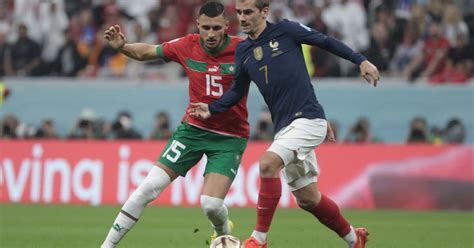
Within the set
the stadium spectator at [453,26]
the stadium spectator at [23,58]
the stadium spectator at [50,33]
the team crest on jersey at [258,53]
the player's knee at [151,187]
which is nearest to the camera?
the team crest on jersey at [258,53]

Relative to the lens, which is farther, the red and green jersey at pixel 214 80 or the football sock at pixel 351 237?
the red and green jersey at pixel 214 80

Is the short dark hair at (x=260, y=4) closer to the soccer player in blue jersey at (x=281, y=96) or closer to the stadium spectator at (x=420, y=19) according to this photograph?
the soccer player in blue jersey at (x=281, y=96)

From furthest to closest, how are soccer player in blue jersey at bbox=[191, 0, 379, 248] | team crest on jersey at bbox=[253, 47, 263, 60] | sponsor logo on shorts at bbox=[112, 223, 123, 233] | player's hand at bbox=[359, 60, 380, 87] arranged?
sponsor logo on shorts at bbox=[112, 223, 123, 233] → team crest on jersey at bbox=[253, 47, 263, 60] → soccer player in blue jersey at bbox=[191, 0, 379, 248] → player's hand at bbox=[359, 60, 380, 87]

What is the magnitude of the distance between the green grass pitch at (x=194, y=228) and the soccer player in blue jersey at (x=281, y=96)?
2142mm

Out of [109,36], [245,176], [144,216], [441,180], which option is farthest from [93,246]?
[441,180]

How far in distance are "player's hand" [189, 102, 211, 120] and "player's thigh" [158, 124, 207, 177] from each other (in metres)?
0.45

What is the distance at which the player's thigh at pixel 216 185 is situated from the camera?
416 inches

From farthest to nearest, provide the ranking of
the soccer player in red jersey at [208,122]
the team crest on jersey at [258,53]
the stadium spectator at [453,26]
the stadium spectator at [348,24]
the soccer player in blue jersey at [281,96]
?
the stadium spectator at [348,24], the stadium spectator at [453,26], the soccer player in red jersey at [208,122], the team crest on jersey at [258,53], the soccer player in blue jersey at [281,96]

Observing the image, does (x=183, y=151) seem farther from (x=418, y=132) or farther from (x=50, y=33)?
(x=50, y=33)

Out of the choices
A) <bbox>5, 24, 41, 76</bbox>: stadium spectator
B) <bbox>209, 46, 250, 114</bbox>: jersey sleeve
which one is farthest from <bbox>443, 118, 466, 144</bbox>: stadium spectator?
<bbox>209, 46, 250, 114</bbox>: jersey sleeve

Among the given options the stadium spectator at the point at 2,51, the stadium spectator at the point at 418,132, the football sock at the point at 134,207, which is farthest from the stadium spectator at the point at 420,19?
the football sock at the point at 134,207

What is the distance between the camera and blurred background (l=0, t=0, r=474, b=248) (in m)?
20.2

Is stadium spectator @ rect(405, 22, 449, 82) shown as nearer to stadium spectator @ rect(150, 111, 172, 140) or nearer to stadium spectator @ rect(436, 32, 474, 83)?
stadium spectator @ rect(436, 32, 474, 83)

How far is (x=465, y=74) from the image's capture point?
22078 millimetres
